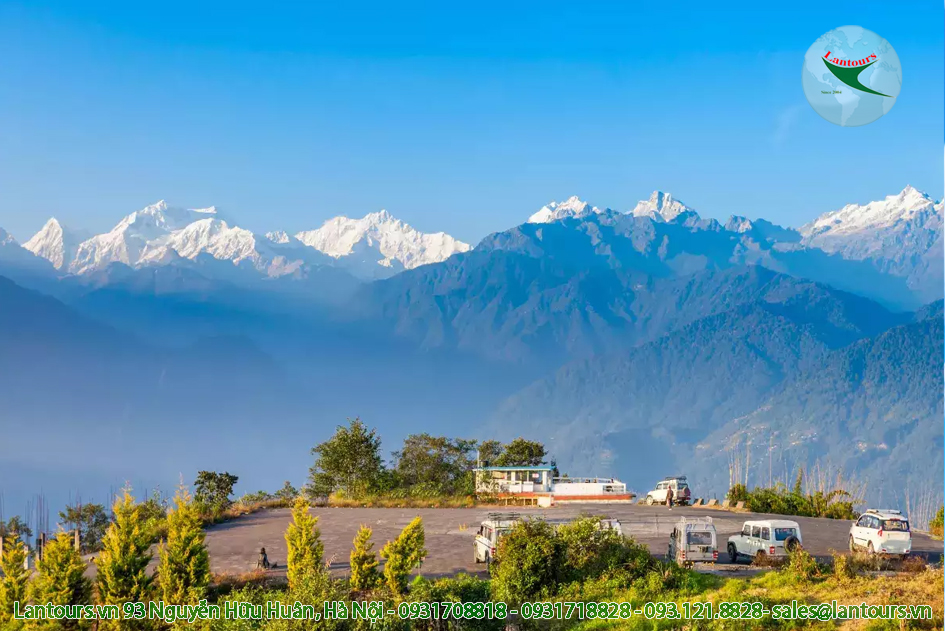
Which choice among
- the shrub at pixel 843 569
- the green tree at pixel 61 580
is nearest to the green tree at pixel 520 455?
the shrub at pixel 843 569

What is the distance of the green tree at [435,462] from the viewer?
235 ft

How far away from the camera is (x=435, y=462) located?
7575 centimetres

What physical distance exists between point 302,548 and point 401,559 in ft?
10.4

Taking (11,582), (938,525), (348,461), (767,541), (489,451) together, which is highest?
(489,451)

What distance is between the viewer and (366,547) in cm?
3067

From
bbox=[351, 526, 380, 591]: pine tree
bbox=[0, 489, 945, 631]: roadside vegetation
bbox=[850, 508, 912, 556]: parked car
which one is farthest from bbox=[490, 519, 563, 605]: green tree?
bbox=[850, 508, 912, 556]: parked car

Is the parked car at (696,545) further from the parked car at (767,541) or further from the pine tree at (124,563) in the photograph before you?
the pine tree at (124,563)

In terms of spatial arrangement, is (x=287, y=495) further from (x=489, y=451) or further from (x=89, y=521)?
(x=489, y=451)

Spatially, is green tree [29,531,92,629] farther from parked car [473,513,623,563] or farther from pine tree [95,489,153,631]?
parked car [473,513,623,563]

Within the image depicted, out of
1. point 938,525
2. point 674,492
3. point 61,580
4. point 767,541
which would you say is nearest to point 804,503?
point 938,525

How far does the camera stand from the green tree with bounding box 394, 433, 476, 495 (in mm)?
71688

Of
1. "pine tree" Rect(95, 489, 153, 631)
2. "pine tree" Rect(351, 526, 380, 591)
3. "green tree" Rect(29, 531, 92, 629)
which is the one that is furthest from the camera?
"pine tree" Rect(351, 526, 380, 591)

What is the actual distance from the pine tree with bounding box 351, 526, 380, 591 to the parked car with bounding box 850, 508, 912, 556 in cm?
1787

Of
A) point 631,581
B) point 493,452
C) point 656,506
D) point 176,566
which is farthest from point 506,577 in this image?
point 493,452
